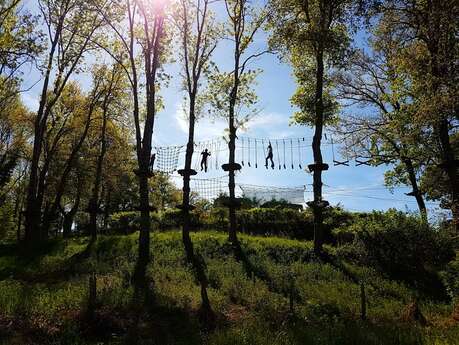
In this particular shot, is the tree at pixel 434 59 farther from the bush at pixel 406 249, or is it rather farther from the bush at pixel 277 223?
the bush at pixel 277 223

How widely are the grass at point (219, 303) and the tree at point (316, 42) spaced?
3.06 metres

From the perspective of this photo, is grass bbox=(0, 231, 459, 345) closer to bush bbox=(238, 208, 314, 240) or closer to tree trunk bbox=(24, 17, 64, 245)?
tree trunk bbox=(24, 17, 64, 245)

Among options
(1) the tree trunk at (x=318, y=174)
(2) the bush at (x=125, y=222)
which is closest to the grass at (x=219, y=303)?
(1) the tree trunk at (x=318, y=174)

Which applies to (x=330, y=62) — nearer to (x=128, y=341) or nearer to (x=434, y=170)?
(x=434, y=170)

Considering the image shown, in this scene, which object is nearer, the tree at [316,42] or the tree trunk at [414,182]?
the tree at [316,42]

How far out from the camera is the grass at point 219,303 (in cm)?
945

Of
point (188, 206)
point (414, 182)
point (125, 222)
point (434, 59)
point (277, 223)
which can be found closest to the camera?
point (434, 59)

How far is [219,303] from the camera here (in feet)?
41.2

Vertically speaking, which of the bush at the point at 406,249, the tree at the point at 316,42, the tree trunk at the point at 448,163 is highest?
the tree at the point at 316,42

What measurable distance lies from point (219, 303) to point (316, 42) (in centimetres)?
1354

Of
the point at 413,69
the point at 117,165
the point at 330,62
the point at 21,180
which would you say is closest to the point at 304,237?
the point at 330,62

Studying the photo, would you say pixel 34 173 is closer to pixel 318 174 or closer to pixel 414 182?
pixel 318 174

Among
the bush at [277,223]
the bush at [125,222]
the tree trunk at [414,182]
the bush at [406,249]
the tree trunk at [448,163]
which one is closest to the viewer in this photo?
the tree trunk at [448,163]

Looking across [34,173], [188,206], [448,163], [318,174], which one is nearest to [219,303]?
[188,206]
